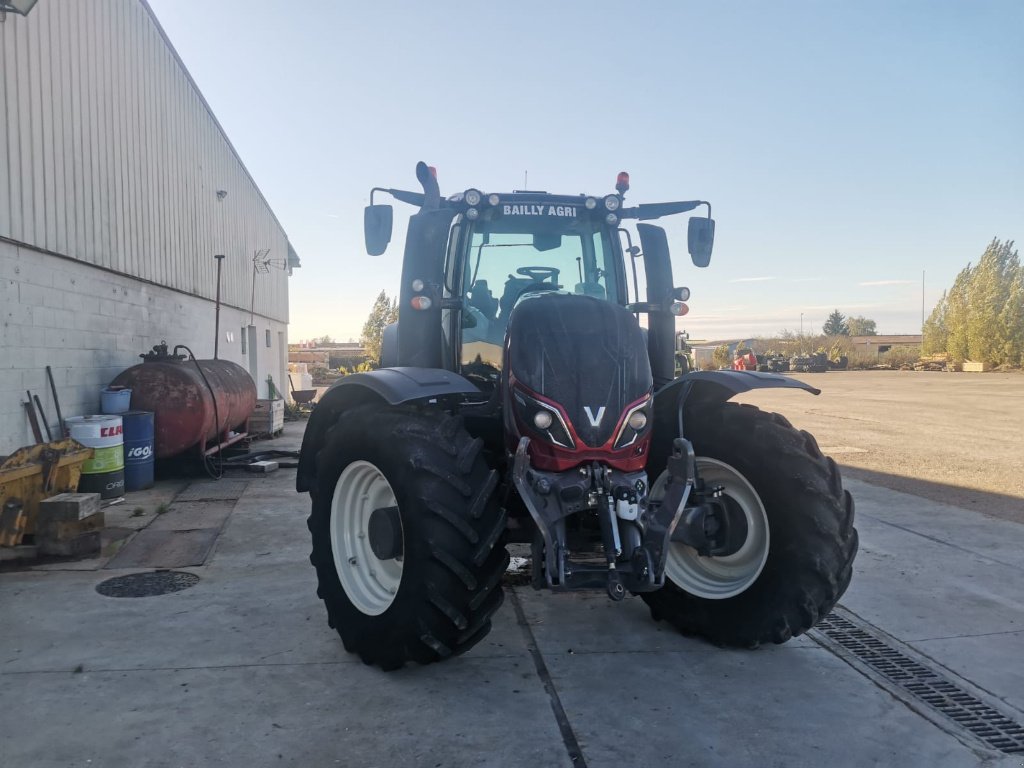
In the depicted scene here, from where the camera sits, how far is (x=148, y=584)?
209 inches

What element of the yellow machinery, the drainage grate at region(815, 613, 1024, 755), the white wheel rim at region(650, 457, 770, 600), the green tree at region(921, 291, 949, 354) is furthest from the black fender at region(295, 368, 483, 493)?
the green tree at region(921, 291, 949, 354)

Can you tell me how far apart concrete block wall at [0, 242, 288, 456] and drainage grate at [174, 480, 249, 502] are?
1.48 m

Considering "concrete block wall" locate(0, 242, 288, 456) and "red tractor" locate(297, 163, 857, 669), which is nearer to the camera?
"red tractor" locate(297, 163, 857, 669)

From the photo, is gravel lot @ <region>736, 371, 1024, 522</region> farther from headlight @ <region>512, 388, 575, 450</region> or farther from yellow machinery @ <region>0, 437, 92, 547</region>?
yellow machinery @ <region>0, 437, 92, 547</region>

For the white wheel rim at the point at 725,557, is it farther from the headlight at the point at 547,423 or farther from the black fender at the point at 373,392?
the black fender at the point at 373,392

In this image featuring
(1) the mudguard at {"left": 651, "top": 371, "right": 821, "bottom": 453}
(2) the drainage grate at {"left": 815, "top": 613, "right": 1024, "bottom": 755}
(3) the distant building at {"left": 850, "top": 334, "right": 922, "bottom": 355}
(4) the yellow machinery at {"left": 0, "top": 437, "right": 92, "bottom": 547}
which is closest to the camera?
(2) the drainage grate at {"left": 815, "top": 613, "right": 1024, "bottom": 755}

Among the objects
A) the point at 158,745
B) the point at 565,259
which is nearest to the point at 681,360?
the point at 565,259

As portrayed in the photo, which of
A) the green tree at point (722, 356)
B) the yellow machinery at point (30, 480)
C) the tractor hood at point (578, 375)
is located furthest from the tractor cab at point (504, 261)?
the green tree at point (722, 356)

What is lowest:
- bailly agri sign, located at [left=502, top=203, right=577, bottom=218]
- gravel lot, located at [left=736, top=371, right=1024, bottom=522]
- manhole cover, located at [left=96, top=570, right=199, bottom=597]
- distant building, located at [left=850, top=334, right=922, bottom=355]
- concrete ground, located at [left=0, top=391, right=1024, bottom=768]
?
manhole cover, located at [left=96, top=570, right=199, bottom=597]

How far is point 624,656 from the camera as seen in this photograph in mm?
4062

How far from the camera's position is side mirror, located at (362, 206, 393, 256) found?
5.10m

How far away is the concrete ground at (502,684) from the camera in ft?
10.1

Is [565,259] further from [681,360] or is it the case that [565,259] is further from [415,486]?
[681,360]

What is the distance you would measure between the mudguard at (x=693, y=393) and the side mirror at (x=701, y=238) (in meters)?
1.18
